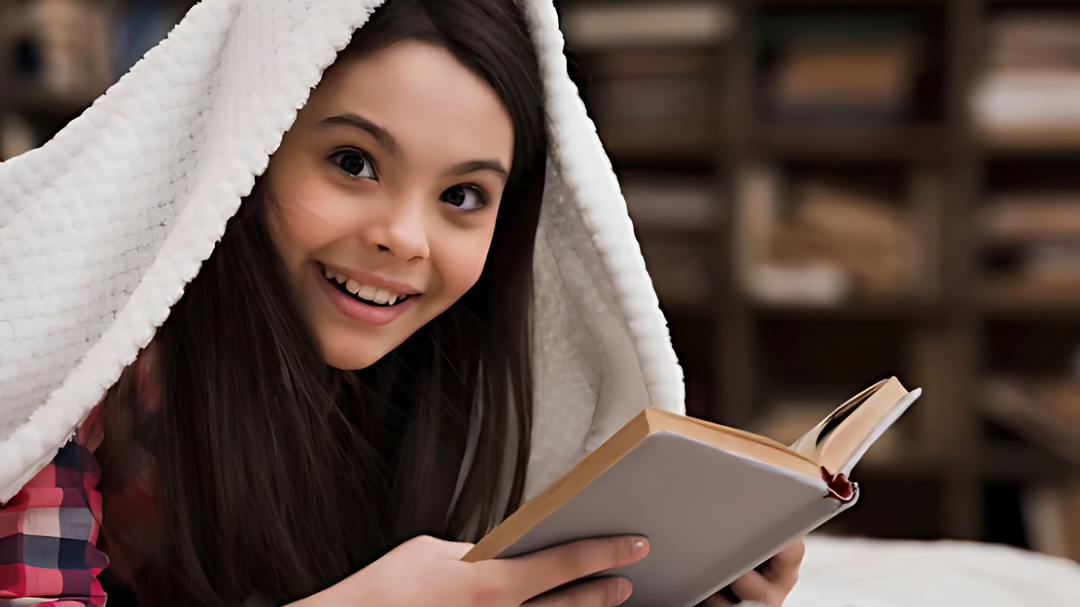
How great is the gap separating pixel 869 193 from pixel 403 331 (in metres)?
1.50

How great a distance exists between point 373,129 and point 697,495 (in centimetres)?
34

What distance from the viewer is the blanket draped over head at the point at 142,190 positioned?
2.06ft

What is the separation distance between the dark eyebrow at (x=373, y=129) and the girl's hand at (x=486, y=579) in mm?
275

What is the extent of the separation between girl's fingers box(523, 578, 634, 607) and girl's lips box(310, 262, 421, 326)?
Result: 28 cm

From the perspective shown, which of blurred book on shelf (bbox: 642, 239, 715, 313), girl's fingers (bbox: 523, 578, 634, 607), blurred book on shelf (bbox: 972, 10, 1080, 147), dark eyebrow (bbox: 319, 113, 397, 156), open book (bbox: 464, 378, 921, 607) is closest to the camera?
open book (bbox: 464, 378, 921, 607)

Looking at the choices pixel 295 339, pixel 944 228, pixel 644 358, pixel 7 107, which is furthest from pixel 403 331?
pixel 7 107

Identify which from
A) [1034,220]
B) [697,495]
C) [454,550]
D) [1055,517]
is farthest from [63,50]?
[1055,517]

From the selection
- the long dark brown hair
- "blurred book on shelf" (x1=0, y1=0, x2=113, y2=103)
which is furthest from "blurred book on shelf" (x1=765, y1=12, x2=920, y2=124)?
"blurred book on shelf" (x1=0, y1=0, x2=113, y2=103)

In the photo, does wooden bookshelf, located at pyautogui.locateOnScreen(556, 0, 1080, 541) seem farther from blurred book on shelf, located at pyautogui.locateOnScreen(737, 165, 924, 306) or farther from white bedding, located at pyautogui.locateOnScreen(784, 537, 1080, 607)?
white bedding, located at pyautogui.locateOnScreen(784, 537, 1080, 607)

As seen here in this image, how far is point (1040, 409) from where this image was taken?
193 centimetres

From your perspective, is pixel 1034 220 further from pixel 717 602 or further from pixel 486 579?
pixel 486 579

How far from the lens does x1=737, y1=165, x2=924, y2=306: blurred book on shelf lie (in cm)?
195

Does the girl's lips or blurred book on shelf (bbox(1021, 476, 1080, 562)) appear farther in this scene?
blurred book on shelf (bbox(1021, 476, 1080, 562))

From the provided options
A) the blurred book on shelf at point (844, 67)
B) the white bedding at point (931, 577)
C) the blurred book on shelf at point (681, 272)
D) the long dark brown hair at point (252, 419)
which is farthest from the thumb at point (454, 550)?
the blurred book on shelf at point (844, 67)
